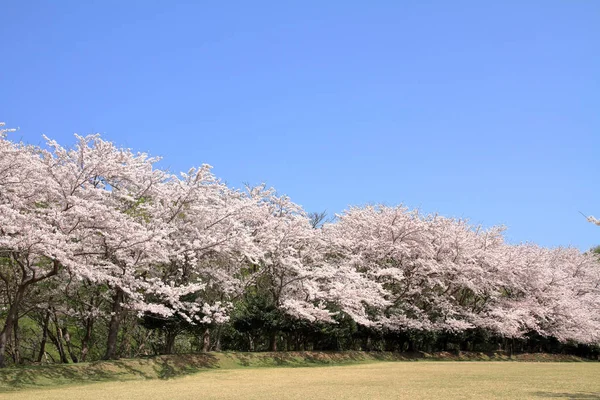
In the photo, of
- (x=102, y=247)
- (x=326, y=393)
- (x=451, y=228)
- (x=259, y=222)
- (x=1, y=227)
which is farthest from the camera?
(x=451, y=228)

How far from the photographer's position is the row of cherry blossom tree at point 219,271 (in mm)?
18594

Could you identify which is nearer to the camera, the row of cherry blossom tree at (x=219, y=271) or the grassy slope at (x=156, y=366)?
the grassy slope at (x=156, y=366)

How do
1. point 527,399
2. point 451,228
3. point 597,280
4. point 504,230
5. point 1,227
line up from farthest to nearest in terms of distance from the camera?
point 597,280
point 504,230
point 451,228
point 1,227
point 527,399

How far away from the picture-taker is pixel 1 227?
16.5 meters

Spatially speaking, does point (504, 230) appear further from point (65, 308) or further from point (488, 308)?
point (65, 308)

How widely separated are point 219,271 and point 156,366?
454cm

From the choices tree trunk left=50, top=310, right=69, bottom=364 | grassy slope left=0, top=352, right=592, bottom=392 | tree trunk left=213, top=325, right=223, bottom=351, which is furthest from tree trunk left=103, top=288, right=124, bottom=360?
tree trunk left=213, top=325, right=223, bottom=351

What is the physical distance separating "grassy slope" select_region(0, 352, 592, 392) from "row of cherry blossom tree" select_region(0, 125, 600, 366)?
1175mm

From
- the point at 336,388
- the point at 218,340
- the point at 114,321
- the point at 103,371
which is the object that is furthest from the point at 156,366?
the point at 336,388

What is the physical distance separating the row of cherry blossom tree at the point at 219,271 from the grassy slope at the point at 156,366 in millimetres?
1175

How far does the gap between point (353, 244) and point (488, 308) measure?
1099 centimetres

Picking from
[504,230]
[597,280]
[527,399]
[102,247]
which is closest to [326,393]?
[527,399]

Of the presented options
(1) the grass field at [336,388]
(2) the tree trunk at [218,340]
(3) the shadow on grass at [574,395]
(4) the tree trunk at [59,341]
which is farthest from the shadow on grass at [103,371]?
(3) the shadow on grass at [574,395]

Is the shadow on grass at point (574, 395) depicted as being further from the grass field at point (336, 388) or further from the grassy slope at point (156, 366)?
the grassy slope at point (156, 366)
